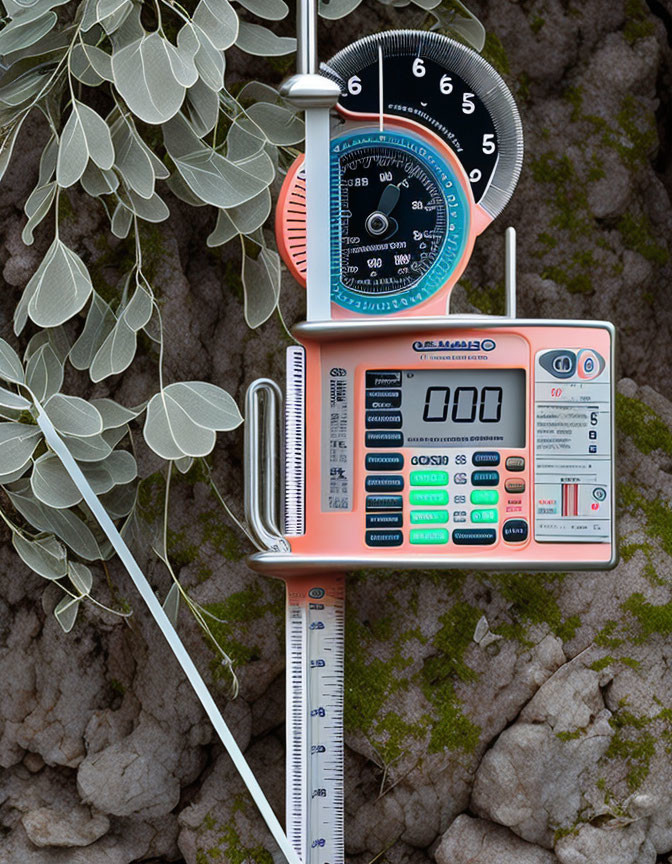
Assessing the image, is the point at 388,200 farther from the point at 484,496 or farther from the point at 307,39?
the point at 484,496

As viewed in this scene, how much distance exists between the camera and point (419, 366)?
136cm

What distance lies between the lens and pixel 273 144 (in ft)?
4.71

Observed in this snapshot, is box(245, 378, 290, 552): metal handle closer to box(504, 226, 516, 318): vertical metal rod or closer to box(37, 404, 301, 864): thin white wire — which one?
box(37, 404, 301, 864): thin white wire

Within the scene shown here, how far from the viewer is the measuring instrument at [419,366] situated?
1335 millimetres

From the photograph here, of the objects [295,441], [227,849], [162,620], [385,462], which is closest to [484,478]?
[385,462]

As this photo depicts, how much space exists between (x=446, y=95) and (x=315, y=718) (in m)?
0.86

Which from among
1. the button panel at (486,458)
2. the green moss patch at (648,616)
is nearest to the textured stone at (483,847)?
the green moss patch at (648,616)

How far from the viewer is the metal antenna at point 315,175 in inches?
51.8

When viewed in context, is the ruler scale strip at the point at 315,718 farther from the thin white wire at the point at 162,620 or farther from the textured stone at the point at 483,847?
the textured stone at the point at 483,847

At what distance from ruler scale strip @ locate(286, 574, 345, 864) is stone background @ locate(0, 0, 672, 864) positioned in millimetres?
172

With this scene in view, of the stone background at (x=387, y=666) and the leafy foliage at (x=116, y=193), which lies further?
the stone background at (x=387, y=666)

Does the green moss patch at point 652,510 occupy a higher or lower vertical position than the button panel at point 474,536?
higher

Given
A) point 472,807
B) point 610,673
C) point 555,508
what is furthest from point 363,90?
point 472,807

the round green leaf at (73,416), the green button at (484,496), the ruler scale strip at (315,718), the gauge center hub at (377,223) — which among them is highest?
the gauge center hub at (377,223)
